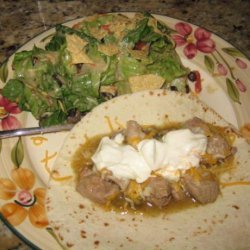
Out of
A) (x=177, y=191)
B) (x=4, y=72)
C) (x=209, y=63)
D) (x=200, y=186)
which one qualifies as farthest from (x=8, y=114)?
(x=209, y=63)

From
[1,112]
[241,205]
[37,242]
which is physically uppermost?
[1,112]

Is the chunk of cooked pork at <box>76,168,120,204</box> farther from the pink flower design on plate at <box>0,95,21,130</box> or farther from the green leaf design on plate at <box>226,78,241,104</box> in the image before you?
the green leaf design on plate at <box>226,78,241,104</box>

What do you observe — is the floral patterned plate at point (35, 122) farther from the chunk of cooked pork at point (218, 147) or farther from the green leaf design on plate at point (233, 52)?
the chunk of cooked pork at point (218, 147)

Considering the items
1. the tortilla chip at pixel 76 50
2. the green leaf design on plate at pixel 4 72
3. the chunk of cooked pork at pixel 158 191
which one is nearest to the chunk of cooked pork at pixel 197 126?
the chunk of cooked pork at pixel 158 191

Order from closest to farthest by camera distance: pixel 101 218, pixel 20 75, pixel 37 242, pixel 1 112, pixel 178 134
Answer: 1. pixel 37 242
2. pixel 101 218
3. pixel 178 134
4. pixel 1 112
5. pixel 20 75

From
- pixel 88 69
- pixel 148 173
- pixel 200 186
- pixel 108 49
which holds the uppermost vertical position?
pixel 108 49

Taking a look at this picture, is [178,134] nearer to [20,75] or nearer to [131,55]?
[131,55]

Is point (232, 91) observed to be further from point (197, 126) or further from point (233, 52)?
point (197, 126)

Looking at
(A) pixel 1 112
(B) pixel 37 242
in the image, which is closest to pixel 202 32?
(A) pixel 1 112
